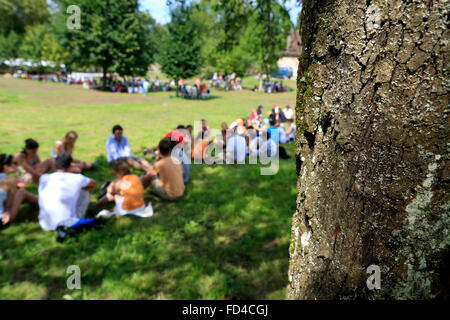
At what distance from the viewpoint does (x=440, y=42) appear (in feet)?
2.49

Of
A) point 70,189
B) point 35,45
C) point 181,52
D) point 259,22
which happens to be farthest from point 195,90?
point 35,45

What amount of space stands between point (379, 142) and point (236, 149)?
26.1 ft

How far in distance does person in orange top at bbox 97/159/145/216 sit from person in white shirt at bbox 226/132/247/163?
3863 mm

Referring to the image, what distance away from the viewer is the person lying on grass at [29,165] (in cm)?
639

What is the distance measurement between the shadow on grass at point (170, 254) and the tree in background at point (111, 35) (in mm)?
27455

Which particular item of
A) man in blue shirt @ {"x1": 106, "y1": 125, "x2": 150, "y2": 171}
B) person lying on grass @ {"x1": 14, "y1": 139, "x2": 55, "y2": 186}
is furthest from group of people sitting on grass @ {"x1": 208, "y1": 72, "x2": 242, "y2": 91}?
person lying on grass @ {"x1": 14, "y1": 139, "x2": 55, "y2": 186}

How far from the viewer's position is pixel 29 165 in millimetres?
6617

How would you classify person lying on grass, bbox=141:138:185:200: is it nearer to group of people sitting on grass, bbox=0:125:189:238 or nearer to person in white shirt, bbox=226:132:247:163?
group of people sitting on grass, bbox=0:125:189:238

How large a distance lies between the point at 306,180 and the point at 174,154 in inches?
239

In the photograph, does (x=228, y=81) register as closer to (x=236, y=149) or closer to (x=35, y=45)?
(x=35, y=45)

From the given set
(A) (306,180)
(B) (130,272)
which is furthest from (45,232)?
(A) (306,180)

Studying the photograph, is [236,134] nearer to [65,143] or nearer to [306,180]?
[65,143]

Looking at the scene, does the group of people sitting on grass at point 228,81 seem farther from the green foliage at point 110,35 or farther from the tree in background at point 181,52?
the green foliage at point 110,35

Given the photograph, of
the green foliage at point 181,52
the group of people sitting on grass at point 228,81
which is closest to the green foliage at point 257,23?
the green foliage at point 181,52
